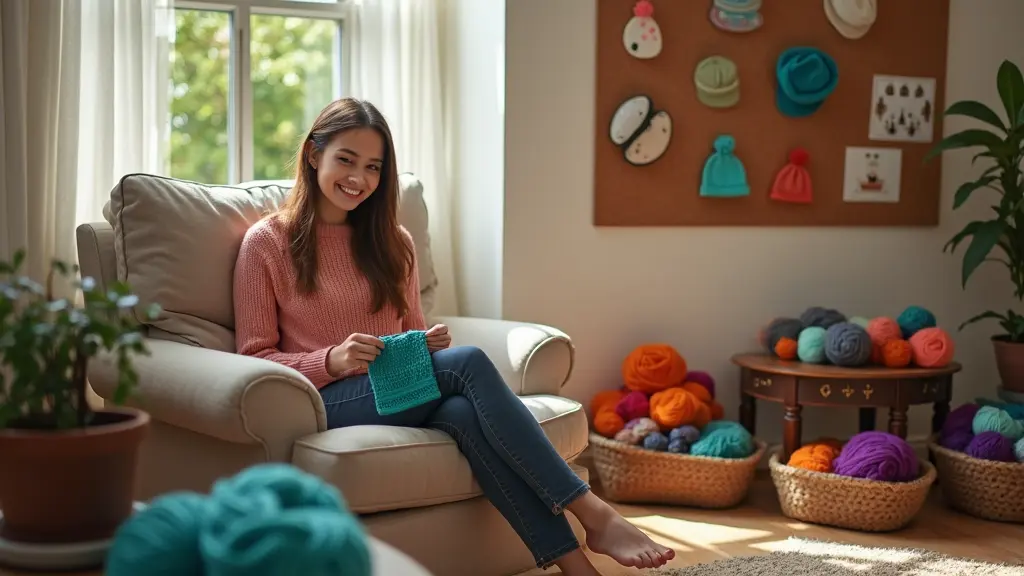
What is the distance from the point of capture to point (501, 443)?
82.9 inches

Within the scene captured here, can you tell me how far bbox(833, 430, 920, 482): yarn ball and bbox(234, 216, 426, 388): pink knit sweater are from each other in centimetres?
124

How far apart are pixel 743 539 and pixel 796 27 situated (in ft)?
5.07

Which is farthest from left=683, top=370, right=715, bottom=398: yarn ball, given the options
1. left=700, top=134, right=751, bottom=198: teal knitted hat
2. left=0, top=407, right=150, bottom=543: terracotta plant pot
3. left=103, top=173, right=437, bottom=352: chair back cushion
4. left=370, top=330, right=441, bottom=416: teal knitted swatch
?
left=0, top=407, right=150, bottom=543: terracotta plant pot

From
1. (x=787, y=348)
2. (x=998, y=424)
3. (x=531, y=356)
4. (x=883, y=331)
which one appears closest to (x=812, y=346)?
(x=787, y=348)

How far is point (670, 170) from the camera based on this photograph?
10.5ft

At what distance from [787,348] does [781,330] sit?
79mm

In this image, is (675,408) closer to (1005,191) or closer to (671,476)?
(671,476)

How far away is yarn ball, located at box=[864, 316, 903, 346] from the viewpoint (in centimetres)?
306

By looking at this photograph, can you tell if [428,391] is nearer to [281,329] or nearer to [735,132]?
[281,329]

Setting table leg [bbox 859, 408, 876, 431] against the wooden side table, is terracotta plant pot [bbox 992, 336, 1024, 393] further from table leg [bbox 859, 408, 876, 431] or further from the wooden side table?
table leg [bbox 859, 408, 876, 431]

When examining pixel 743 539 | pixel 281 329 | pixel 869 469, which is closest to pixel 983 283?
pixel 869 469

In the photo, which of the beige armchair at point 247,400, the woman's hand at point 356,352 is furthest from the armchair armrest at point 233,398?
the woman's hand at point 356,352

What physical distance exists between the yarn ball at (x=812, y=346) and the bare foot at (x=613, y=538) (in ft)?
3.52

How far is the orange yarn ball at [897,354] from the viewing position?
3.01 meters
